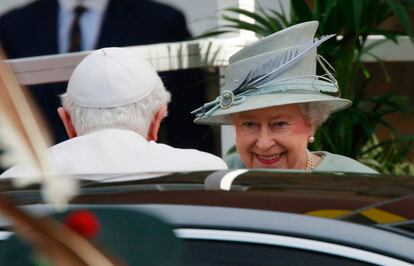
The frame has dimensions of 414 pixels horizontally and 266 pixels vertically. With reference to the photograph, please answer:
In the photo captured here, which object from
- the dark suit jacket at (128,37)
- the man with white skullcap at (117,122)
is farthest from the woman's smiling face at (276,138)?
the dark suit jacket at (128,37)

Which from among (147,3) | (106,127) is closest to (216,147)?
(147,3)

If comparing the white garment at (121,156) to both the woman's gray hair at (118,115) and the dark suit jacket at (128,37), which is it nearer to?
the woman's gray hair at (118,115)

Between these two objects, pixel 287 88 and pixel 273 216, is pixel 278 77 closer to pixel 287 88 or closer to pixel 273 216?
pixel 287 88

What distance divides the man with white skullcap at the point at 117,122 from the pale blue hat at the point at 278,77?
0.35 meters

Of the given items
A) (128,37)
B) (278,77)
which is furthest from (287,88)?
(128,37)

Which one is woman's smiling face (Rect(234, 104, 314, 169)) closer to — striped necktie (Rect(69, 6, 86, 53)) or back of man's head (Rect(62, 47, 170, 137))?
back of man's head (Rect(62, 47, 170, 137))

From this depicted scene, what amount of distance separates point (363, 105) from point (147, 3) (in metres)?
1.16

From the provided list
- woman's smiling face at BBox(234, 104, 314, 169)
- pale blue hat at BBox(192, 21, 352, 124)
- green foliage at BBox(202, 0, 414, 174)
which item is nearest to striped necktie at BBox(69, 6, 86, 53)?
green foliage at BBox(202, 0, 414, 174)

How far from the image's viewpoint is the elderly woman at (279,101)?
11.6ft

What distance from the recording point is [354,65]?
534 cm

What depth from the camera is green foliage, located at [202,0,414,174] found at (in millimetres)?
5129

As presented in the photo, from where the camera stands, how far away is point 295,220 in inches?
74.9

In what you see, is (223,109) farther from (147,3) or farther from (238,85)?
(147,3)

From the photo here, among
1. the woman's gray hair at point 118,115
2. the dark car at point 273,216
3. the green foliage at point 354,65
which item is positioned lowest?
the green foliage at point 354,65
